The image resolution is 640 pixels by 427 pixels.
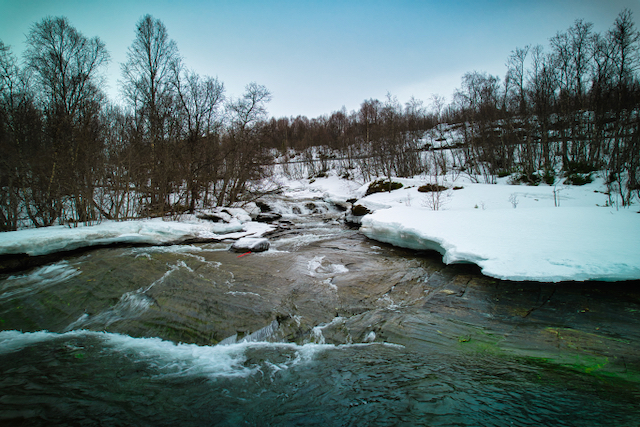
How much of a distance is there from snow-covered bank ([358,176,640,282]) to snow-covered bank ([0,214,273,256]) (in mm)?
6512

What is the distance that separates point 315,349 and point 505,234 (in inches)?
205

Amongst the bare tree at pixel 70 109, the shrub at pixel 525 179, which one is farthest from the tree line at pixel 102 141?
the shrub at pixel 525 179

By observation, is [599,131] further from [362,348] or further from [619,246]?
[362,348]

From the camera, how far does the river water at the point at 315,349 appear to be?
2326 millimetres

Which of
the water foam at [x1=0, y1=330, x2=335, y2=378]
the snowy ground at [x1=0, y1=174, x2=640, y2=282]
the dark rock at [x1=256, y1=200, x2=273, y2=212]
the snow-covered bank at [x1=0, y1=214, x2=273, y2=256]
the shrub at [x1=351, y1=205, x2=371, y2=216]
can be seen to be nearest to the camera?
the water foam at [x1=0, y1=330, x2=335, y2=378]

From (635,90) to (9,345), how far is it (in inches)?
1046

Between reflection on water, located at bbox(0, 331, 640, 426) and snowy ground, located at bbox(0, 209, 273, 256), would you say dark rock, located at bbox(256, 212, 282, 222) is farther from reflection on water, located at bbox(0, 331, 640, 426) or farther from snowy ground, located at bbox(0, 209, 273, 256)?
reflection on water, located at bbox(0, 331, 640, 426)

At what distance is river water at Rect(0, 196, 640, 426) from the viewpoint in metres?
2.33

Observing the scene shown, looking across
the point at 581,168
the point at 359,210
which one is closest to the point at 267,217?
the point at 359,210

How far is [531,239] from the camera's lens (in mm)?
5270

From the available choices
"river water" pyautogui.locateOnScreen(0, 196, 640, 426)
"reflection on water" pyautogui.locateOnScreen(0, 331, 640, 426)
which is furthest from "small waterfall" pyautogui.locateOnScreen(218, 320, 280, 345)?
"reflection on water" pyautogui.locateOnScreen(0, 331, 640, 426)

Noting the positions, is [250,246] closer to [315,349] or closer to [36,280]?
[36,280]

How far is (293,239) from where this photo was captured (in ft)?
34.7

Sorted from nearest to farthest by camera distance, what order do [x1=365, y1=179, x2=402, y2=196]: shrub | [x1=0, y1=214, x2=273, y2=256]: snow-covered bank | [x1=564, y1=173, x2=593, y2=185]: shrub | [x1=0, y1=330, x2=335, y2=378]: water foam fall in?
[x1=0, y1=330, x2=335, y2=378]: water foam < [x1=0, y1=214, x2=273, y2=256]: snow-covered bank < [x1=564, y1=173, x2=593, y2=185]: shrub < [x1=365, y1=179, x2=402, y2=196]: shrub
